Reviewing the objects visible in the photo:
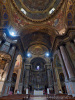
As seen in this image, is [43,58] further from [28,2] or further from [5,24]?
[28,2]

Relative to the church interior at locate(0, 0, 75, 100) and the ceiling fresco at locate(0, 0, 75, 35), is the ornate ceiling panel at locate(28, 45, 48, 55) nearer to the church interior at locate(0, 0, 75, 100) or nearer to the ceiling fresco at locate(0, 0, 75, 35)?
the church interior at locate(0, 0, 75, 100)

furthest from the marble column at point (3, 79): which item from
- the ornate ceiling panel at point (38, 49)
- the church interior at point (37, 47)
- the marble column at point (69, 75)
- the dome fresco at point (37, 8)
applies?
the dome fresco at point (37, 8)

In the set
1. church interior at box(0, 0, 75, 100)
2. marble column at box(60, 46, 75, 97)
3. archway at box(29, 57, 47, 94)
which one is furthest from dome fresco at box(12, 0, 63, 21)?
archway at box(29, 57, 47, 94)

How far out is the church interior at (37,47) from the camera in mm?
8500

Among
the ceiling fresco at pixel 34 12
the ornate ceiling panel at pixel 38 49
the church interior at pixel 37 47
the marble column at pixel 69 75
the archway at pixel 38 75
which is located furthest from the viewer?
the ornate ceiling panel at pixel 38 49

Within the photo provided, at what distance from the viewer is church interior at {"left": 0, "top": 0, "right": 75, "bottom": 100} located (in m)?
8.50

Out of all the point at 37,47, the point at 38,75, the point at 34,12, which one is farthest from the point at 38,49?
the point at 34,12

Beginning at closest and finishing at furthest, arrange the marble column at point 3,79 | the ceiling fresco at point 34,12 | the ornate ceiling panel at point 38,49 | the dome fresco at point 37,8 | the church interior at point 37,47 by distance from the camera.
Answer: the marble column at point 3,79, the church interior at point 37,47, the ceiling fresco at point 34,12, the dome fresco at point 37,8, the ornate ceiling panel at point 38,49

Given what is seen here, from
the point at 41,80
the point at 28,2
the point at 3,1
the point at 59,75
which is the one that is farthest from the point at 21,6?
the point at 41,80

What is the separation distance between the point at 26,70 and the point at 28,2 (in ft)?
60.5

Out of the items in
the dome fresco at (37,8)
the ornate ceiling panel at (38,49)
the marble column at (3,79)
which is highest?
the dome fresco at (37,8)

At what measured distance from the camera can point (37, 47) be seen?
824 inches

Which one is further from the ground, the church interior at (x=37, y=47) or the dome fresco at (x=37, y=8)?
the dome fresco at (x=37, y=8)

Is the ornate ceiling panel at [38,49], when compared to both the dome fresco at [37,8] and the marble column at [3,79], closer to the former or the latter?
the dome fresco at [37,8]
